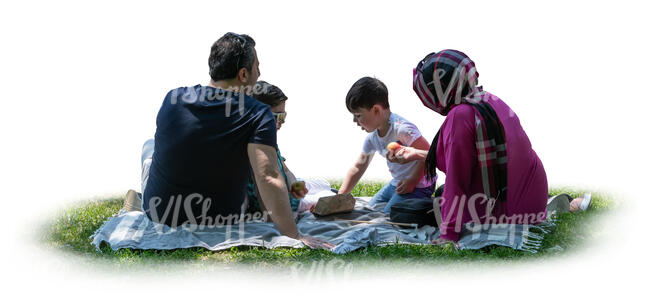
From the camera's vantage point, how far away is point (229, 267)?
15.0 feet

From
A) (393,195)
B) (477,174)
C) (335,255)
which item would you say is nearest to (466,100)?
(477,174)

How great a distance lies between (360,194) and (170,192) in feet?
A: 10.6

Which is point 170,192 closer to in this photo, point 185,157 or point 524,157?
point 185,157

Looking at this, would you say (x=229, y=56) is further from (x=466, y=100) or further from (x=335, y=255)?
(x=466, y=100)

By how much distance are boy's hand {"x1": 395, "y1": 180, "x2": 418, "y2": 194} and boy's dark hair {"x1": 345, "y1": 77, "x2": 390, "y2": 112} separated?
0.84 meters

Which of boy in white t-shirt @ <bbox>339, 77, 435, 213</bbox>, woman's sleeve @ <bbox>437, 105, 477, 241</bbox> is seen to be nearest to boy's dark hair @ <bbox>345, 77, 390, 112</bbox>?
boy in white t-shirt @ <bbox>339, 77, 435, 213</bbox>

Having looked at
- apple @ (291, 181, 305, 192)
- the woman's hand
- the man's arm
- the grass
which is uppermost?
the man's arm

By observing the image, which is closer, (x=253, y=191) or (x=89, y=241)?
(x=89, y=241)

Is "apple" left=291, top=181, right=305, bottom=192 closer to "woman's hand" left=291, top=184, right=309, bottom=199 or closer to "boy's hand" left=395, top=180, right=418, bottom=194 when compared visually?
"woman's hand" left=291, top=184, right=309, bottom=199

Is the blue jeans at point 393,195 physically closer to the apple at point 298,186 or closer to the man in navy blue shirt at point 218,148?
the apple at point 298,186

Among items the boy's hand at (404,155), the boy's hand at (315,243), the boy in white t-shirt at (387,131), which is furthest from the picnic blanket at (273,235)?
the boy in white t-shirt at (387,131)

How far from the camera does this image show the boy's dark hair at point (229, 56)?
197 inches

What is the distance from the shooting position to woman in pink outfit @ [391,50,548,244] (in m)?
4.94

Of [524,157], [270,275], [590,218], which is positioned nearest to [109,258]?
[270,275]
